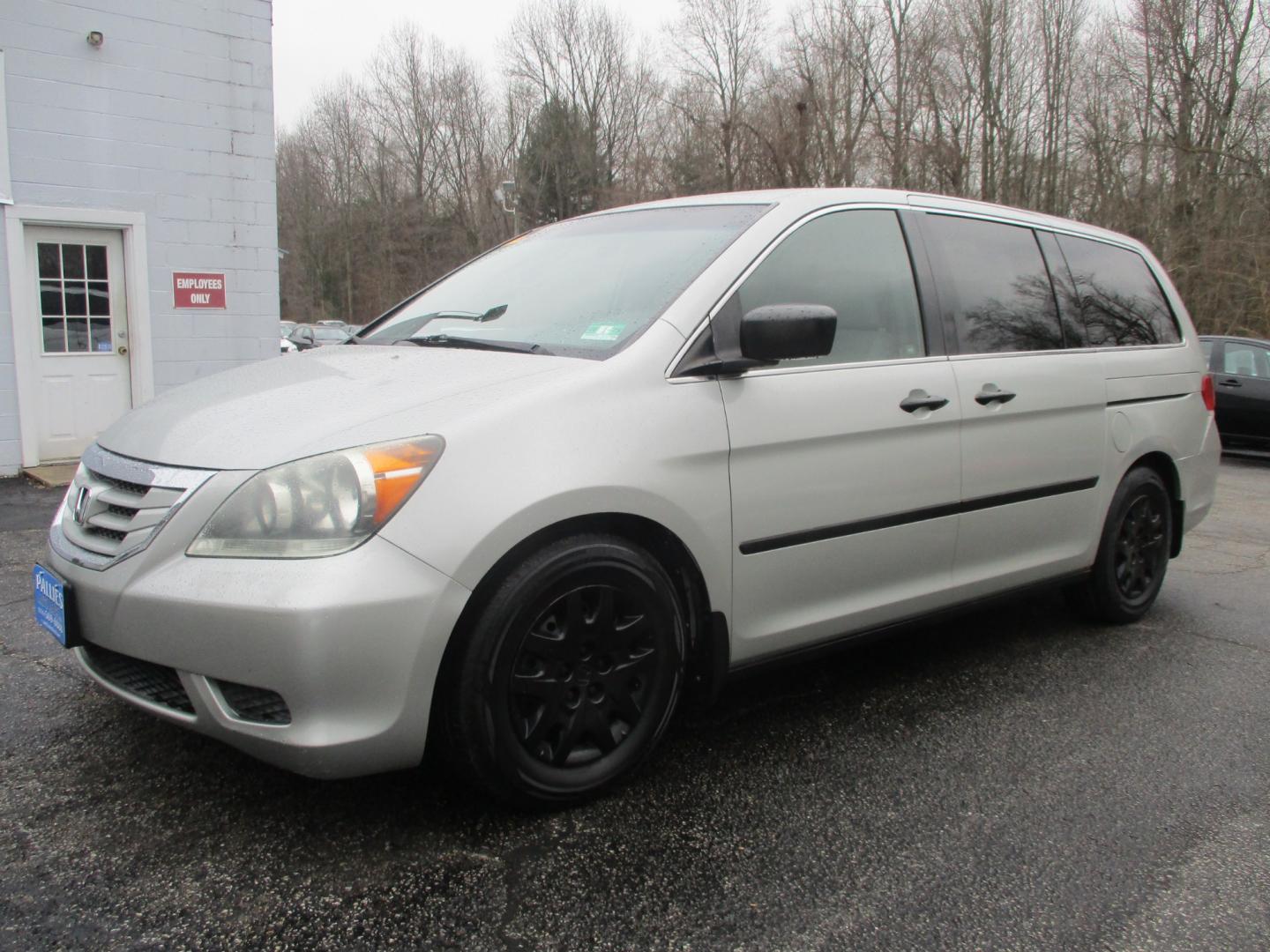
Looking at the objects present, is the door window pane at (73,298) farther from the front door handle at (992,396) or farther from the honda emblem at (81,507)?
the front door handle at (992,396)

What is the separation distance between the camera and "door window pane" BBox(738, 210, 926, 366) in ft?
9.67

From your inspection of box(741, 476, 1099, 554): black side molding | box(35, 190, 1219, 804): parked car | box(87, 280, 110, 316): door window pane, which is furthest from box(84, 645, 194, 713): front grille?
box(87, 280, 110, 316): door window pane

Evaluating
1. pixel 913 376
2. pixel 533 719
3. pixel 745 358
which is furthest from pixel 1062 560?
pixel 533 719

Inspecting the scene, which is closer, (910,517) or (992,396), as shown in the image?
(910,517)

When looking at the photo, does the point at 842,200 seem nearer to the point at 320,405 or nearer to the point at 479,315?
the point at 479,315

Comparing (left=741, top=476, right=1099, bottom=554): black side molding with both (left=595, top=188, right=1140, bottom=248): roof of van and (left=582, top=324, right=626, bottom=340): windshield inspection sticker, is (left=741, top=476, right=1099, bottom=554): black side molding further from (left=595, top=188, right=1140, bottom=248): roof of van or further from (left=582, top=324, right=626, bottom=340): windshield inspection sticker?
(left=595, top=188, right=1140, bottom=248): roof of van

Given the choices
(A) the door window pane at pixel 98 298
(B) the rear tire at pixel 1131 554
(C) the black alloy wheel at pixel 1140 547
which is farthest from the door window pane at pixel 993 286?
(A) the door window pane at pixel 98 298

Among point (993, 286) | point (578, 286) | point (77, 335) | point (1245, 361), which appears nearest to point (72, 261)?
point (77, 335)

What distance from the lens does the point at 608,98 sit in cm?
4106

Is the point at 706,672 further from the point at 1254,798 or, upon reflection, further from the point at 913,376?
the point at 1254,798

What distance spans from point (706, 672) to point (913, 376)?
1.19 meters

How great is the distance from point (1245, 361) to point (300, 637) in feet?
39.2

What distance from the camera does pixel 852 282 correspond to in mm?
3162

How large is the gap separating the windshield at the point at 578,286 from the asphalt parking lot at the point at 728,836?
1.27m
